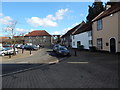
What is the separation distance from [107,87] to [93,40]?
2130 cm

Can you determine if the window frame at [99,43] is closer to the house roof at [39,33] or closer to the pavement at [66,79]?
the pavement at [66,79]

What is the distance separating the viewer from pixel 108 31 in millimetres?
20703

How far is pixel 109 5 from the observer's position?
24.5 meters

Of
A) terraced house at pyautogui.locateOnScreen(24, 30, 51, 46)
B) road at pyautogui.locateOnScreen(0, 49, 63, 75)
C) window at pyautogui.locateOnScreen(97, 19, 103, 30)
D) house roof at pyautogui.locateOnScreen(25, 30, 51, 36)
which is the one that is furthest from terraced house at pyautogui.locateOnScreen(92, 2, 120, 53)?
house roof at pyautogui.locateOnScreen(25, 30, 51, 36)

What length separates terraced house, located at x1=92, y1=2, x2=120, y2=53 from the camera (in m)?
18.7

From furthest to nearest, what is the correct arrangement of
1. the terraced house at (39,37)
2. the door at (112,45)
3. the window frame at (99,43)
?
the terraced house at (39,37), the window frame at (99,43), the door at (112,45)

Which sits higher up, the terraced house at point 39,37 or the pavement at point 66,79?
the terraced house at point 39,37

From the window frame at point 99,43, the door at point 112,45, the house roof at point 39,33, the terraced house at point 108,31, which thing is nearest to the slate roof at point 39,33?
the house roof at point 39,33

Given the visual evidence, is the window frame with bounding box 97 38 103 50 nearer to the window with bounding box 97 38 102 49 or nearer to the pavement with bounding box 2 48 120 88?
the window with bounding box 97 38 102 49

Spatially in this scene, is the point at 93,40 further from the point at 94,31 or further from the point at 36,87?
the point at 36,87

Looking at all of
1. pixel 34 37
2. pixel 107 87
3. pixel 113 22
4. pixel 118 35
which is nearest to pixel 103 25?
pixel 113 22

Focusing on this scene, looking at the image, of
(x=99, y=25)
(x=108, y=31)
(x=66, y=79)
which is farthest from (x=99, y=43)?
(x=66, y=79)

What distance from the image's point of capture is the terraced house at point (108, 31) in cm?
1867

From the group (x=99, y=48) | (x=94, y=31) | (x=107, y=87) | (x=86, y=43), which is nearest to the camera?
(x=107, y=87)
